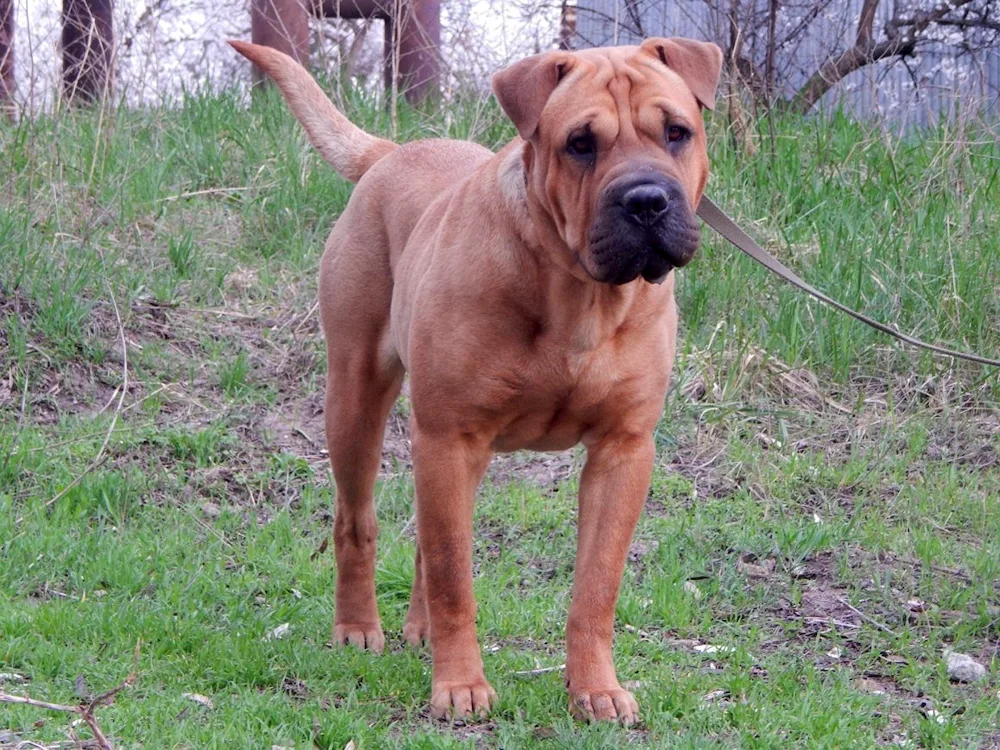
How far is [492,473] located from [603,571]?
93.7 inches

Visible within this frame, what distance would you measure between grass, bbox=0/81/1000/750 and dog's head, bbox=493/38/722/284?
1215mm

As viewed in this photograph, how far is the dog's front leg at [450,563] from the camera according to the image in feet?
10.8

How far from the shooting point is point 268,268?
7324mm

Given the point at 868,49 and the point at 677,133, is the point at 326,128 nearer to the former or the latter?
the point at 677,133

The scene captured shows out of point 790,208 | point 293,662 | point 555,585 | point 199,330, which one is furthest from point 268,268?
point 293,662

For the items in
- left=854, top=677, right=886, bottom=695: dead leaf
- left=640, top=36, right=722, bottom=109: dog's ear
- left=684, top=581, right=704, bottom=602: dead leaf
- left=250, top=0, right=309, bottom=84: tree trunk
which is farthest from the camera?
left=250, top=0, right=309, bottom=84: tree trunk

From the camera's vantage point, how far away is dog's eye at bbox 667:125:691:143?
3.22 meters

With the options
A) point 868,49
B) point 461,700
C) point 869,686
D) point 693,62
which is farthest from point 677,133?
point 868,49

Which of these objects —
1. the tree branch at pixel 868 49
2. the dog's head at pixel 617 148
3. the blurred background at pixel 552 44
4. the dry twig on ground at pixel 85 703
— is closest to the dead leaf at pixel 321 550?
the dry twig on ground at pixel 85 703

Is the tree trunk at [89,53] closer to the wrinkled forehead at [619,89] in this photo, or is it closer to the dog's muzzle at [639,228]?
the wrinkled forehead at [619,89]

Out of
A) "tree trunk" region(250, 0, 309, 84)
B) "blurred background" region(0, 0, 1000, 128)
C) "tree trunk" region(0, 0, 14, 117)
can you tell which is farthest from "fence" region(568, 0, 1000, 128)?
"tree trunk" region(0, 0, 14, 117)

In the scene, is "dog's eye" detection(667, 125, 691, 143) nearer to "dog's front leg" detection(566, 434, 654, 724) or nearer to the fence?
"dog's front leg" detection(566, 434, 654, 724)

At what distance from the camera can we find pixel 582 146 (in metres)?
3.17

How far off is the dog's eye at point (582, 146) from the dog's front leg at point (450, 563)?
79 centimetres
